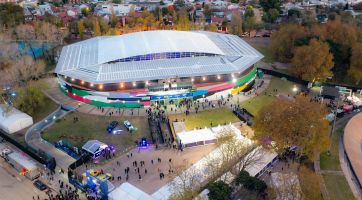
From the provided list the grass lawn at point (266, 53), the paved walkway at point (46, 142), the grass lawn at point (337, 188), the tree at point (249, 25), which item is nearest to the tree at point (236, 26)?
the tree at point (249, 25)

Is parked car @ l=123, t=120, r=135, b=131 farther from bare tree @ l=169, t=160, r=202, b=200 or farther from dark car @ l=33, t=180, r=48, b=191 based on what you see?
dark car @ l=33, t=180, r=48, b=191

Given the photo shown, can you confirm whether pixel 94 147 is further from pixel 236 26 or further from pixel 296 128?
pixel 236 26

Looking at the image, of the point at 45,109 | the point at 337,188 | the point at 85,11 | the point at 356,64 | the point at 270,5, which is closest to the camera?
the point at 337,188

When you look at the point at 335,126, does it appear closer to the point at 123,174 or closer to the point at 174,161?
the point at 174,161

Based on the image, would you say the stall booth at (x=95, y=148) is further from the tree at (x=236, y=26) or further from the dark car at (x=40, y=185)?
the tree at (x=236, y=26)

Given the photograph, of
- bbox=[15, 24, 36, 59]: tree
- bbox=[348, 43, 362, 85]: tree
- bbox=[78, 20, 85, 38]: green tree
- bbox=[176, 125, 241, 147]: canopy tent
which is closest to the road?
bbox=[176, 125, 241, 147]: canopy tent

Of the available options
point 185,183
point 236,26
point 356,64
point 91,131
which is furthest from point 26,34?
point 356,64
